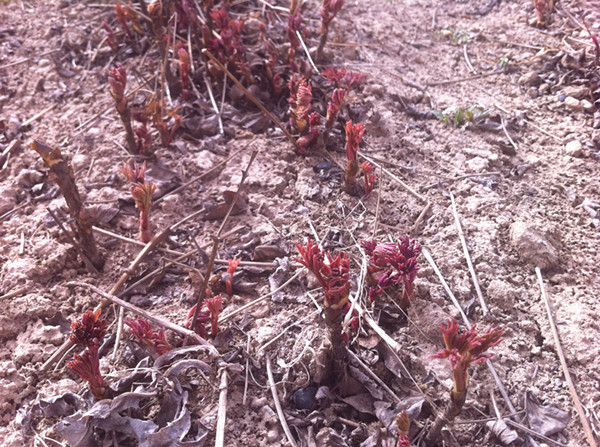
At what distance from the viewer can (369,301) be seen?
2.34m

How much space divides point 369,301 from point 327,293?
2.06 feet

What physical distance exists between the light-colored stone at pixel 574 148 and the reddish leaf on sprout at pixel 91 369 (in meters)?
3.16

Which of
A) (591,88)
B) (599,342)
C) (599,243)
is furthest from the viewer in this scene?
(591,88)

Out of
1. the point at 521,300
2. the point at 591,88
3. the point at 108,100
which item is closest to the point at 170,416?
the point at 521,300

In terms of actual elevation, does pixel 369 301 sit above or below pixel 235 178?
below

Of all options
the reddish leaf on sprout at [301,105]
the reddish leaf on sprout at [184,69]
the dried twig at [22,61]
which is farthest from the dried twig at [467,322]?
the dried twig at [22,61]

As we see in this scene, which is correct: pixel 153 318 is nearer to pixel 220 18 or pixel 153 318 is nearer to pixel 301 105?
pixel 301 105

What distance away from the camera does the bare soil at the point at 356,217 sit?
2.06 metres

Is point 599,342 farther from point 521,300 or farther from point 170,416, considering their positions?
point 170,416

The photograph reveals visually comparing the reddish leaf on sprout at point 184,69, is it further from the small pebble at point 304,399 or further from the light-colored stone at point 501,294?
the light-colored stone at point 501,294

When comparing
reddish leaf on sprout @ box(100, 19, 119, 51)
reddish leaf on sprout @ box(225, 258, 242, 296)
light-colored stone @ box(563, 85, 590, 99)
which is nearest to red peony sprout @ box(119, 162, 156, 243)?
reddish leaf on sprout @ box(225, 258, 242, 296)

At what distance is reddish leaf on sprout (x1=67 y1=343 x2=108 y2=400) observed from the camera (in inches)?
71.4

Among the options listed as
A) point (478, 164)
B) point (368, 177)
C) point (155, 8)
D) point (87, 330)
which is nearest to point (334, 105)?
point (368, 177)

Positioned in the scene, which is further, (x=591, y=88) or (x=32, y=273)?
(x=591, y=88)
